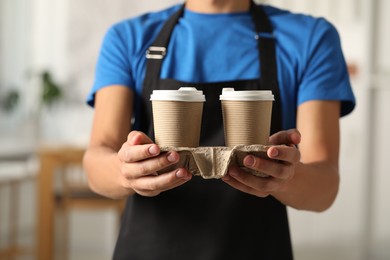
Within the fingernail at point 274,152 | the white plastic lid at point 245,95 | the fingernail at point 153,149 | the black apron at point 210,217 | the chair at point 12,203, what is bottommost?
the chair at point 12,203

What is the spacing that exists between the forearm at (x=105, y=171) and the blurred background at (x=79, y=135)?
8.04ft

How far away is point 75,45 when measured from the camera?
5.24 m

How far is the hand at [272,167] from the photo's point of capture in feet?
3.48

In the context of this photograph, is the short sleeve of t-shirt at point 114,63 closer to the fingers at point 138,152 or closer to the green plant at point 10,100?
the fingers at point 138,152

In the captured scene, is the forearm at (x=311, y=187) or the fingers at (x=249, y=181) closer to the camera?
the fingers at (x=249, y=181)

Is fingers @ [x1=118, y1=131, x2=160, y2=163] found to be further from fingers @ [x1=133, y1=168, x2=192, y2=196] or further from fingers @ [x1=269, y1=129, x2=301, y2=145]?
fingers @ [x1=269, y1=129, x2=301, y2=145]

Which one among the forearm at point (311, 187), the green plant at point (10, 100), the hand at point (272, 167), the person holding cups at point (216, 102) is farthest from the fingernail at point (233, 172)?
the green plant at point (10, 100)

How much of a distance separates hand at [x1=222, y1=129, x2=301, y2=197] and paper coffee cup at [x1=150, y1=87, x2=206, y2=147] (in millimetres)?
112

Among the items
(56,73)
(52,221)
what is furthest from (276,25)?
(56,73)

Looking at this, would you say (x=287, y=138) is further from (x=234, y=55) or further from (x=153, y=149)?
(x=234, y=55)

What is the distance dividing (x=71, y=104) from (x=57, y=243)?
1152mm

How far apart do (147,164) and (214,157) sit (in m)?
0.11

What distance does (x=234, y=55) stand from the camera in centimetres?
159

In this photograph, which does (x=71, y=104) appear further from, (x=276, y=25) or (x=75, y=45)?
(x=276, y=25)
